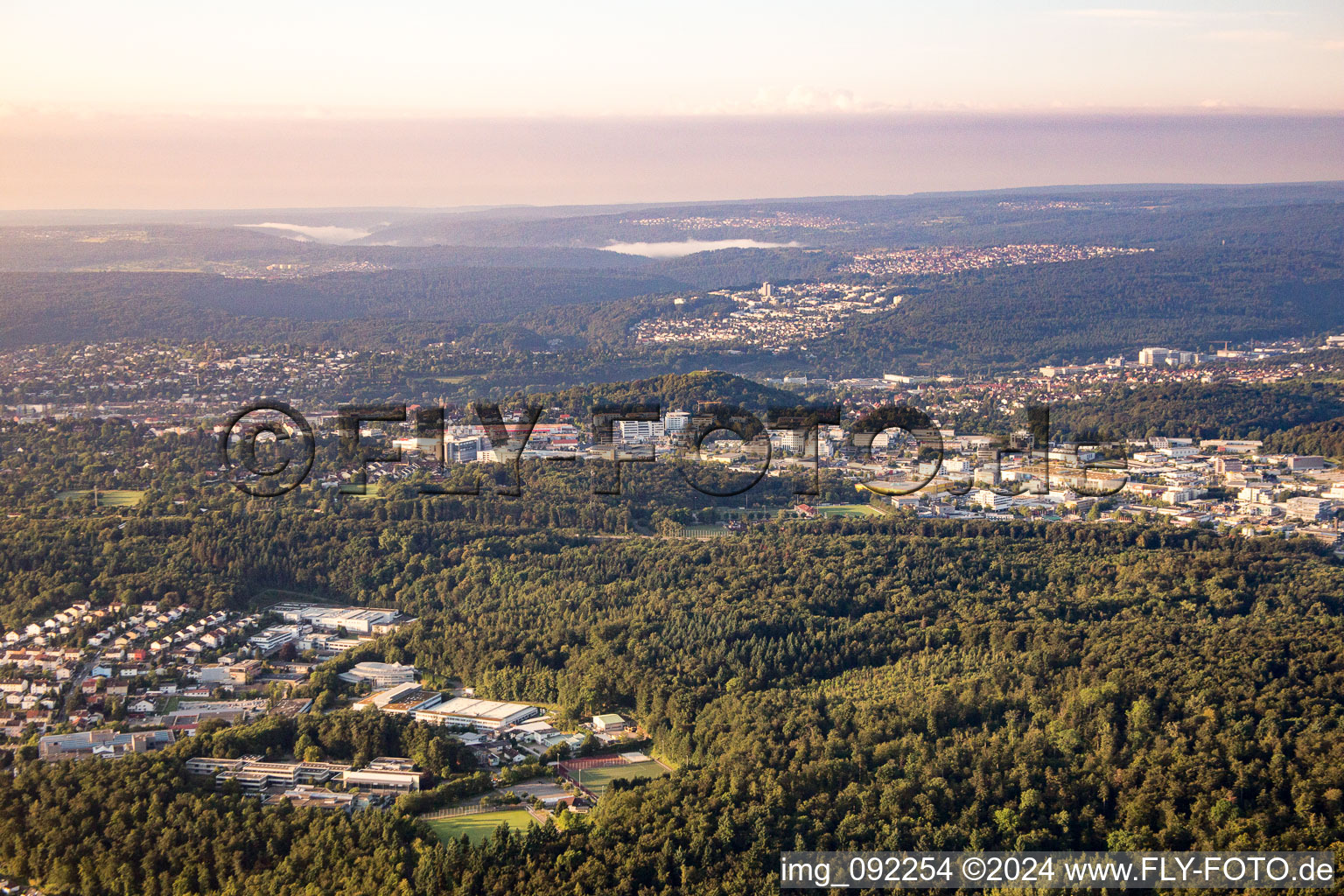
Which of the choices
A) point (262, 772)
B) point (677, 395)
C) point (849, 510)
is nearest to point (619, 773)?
point (262, 772)

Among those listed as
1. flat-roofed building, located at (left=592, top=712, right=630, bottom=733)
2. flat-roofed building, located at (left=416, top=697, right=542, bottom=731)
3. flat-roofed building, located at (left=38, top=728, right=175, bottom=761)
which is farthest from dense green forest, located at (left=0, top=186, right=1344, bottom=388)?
flat-roofed building, located at (left=38, top=728, right=175, bottom=761)

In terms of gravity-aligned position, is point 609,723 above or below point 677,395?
below

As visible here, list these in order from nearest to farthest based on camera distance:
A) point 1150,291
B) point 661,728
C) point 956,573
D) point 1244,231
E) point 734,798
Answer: point 734,798
point 661,728
point 956,573
point 1150,291
point 1244,231

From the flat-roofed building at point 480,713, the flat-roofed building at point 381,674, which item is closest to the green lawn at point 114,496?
Answer: the flat-roofed building at point 381,674

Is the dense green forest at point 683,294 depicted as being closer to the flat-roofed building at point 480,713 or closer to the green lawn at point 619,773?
the flat-roofed building at point 480,713

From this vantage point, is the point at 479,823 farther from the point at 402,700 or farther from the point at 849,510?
the point at 849,510

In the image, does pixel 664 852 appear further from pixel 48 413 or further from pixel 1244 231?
pixel 1244 231

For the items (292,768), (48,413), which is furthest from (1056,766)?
(48,413)
